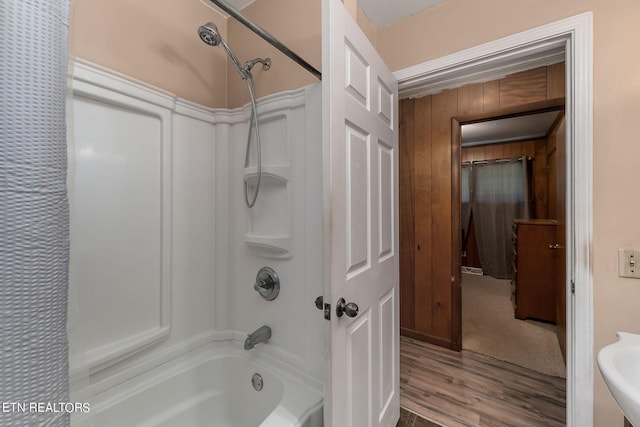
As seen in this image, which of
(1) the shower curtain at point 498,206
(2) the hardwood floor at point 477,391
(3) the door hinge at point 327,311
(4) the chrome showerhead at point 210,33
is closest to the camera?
(3) the door hinge at point 327,311

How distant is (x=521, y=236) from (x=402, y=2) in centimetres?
283

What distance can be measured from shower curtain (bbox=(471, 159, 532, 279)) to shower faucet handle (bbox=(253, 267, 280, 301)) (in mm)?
4767

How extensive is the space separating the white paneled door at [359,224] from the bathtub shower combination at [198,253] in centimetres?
25

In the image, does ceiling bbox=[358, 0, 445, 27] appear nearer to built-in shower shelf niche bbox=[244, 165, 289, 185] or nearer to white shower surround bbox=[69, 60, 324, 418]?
white shower surround bbox=[69, 60, 324, 418]

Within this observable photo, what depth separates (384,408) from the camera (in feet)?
4.35

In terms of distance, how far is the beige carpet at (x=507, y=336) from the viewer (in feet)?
7.12

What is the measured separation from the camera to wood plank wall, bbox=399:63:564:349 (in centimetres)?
232

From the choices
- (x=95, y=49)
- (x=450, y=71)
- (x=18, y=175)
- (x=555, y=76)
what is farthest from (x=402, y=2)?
(x=18, y=175)

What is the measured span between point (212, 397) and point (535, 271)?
331 centimetres

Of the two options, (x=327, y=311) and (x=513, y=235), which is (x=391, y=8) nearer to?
(x=327, y=311)

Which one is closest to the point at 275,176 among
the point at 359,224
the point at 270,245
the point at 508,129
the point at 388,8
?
the point at 270,245

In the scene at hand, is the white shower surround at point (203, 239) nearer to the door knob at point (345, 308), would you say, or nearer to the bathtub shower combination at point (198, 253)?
the bathtub shower combination at point (198, 253)

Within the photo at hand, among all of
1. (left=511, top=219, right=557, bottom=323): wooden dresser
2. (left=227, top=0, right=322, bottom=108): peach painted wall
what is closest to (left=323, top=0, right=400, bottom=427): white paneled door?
(left=227, top=0, right=322, bottom=108): peach painted wall

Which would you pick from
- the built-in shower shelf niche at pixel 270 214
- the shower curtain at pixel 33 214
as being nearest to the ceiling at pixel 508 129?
the built-in shower shelf niche at pixel 270 214
